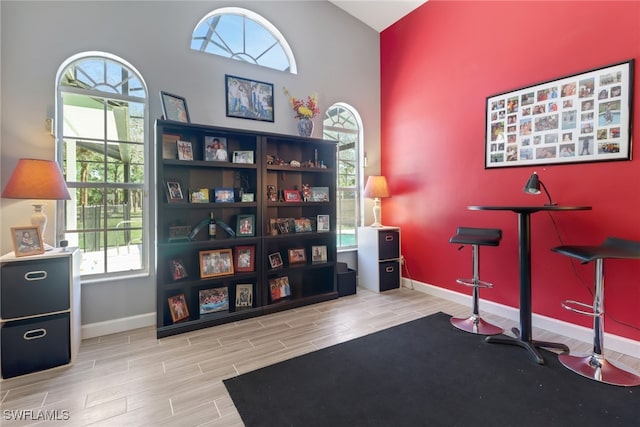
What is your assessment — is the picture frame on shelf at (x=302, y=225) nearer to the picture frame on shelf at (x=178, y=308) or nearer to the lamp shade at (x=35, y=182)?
the picture frame on shelf at (x=178, y=308)

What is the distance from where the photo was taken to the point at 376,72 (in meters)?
4.29

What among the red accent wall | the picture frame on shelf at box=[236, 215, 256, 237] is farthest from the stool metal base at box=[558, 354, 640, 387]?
the picture frame on shelf at box=[236, 215, 256, 237]

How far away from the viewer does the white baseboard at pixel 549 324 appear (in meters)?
2.26

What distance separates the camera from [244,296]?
3.07m

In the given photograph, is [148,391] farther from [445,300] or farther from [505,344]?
[445,300]

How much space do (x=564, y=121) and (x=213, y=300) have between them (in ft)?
11.5

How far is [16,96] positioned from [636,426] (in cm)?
442

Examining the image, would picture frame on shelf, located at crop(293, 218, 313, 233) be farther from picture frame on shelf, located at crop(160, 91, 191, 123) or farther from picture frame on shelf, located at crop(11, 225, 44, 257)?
picture frame on shelf, located at crop(11, 225, 44, 257)

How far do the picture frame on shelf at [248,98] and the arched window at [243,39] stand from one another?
28 cm

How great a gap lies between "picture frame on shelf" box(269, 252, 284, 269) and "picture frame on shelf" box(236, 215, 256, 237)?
1.23 feet

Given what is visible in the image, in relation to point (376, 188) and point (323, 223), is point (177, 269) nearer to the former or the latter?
point (323, 223)

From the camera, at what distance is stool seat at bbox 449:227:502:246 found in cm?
247

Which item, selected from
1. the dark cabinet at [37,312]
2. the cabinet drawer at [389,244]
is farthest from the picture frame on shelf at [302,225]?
the dark cabinet at [37,312]

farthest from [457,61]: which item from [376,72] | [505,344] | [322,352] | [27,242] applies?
[27,242]
